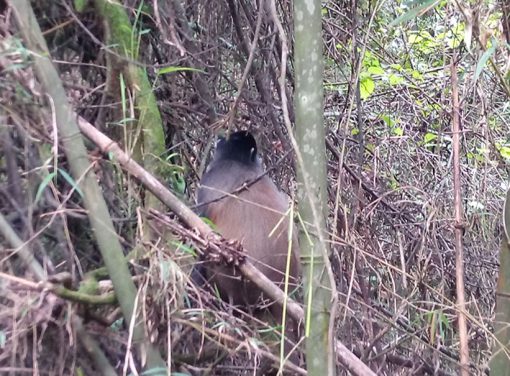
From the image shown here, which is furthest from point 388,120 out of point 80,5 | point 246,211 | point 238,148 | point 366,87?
point 80,5

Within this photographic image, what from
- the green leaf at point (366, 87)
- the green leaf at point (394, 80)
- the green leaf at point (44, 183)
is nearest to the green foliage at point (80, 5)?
the green leaf at point (44, 183)

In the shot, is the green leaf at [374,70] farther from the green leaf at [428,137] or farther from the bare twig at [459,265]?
the bare twig at [459,265]

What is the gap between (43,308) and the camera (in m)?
1.80

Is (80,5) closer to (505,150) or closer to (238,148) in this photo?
(238,148)

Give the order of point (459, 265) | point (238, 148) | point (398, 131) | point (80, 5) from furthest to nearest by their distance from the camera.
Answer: point (398, 131)
point (238, 148)
point (80, 5)
point (459, 265)

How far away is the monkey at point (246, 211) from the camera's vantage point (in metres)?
2.91

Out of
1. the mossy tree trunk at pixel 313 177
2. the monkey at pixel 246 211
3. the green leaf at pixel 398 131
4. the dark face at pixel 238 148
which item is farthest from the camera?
the green leaf at pixel 398 131

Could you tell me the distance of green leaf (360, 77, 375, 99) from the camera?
12.9 ft

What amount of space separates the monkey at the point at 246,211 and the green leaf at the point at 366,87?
2.49ft

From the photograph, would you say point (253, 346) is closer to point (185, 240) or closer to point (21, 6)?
point (185, 240)

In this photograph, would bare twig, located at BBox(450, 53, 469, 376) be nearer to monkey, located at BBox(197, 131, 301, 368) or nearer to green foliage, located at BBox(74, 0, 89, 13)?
monkey, located at BBox(197, 131, 301, 368)

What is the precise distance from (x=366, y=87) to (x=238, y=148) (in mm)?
884

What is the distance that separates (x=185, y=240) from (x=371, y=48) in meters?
2.61

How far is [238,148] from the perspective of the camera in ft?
11.5
